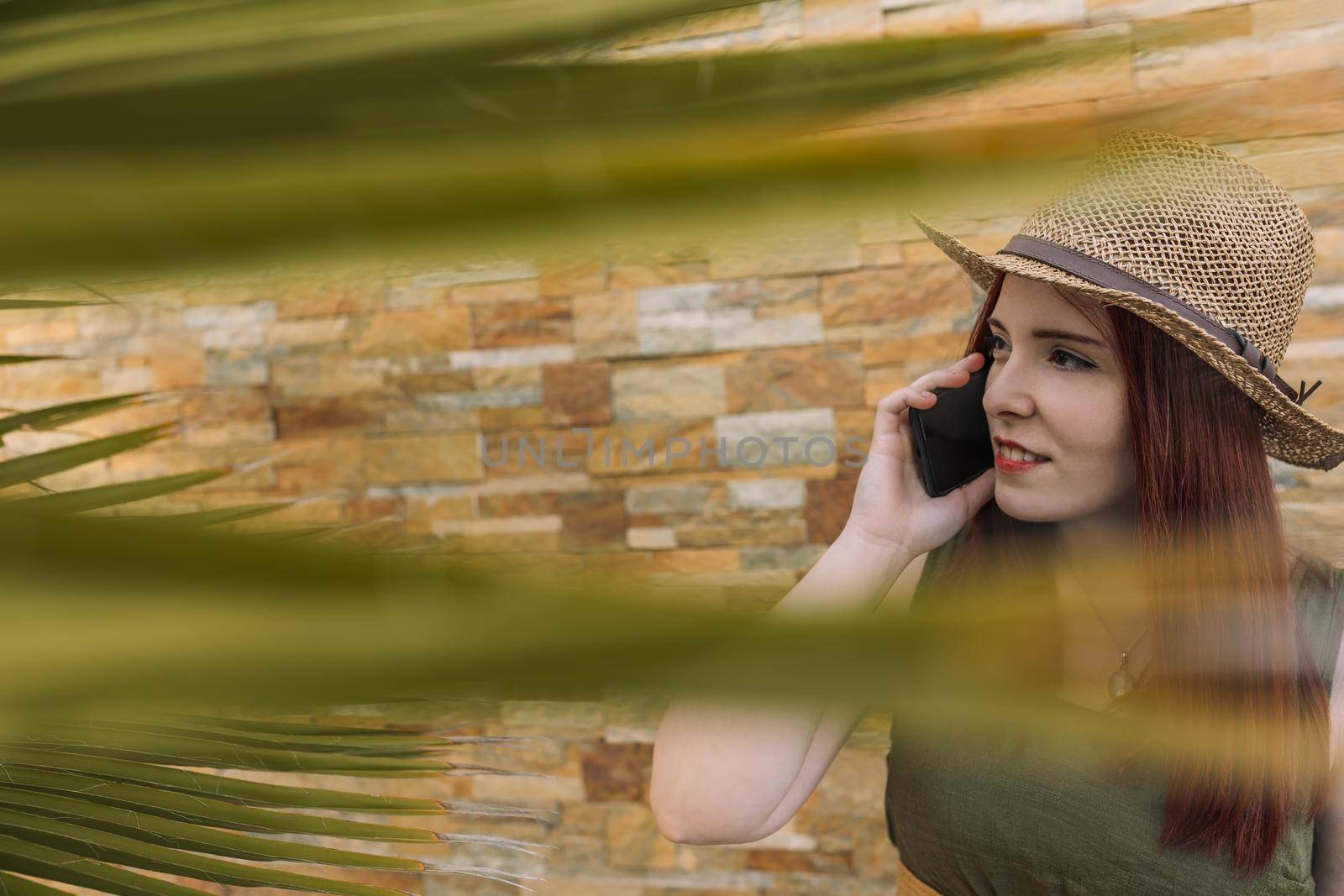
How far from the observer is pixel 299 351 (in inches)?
79.7

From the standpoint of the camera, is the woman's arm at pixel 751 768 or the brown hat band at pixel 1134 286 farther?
the woman's arm at pixel 751 768

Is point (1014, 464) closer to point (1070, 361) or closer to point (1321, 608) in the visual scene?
point (1070, 361)

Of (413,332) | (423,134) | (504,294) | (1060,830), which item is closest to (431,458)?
(413,332)

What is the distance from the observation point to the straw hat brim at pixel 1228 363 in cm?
77

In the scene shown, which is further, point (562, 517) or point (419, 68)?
point (562, 517)

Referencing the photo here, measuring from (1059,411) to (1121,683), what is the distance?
0.94ft

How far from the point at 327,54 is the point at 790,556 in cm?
175

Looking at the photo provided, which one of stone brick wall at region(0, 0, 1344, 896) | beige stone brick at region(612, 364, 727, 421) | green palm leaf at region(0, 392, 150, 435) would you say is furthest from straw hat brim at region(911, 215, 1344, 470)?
beige stone brick at region(612, 364, 727, 421)

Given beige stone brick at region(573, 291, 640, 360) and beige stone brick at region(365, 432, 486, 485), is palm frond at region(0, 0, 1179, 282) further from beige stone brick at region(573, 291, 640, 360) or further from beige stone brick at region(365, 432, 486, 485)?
beige stone brick at region(365, 432, 486, 485)

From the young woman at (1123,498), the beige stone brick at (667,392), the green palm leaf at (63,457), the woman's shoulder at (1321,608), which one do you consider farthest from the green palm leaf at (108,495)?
the beige stone brick at (667,392)

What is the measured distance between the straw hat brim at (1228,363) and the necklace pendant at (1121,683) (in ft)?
0.80

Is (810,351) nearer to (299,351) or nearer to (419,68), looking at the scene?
(299,351)

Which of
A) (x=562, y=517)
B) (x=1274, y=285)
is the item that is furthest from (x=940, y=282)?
(x=1274, y=285)

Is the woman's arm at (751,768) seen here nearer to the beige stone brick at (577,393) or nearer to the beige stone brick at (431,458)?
the beige stone brick at (577,393)
